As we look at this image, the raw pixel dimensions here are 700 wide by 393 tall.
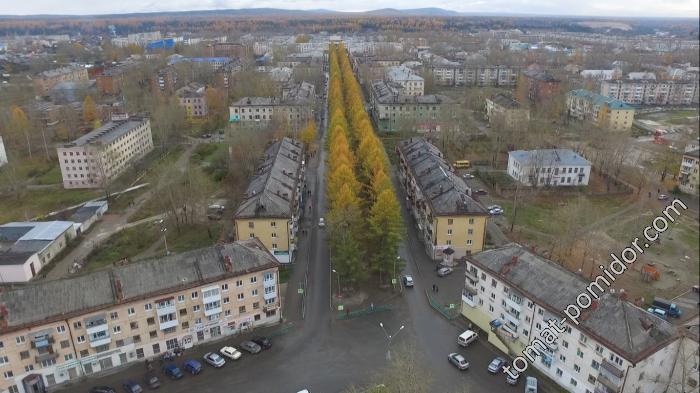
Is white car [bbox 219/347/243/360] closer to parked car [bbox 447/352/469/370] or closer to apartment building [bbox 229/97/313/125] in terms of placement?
parked car [bbox 447/352/469/370]

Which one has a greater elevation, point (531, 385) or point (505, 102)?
point (505, 102)

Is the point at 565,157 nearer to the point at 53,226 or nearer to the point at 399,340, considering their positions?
the point at 399,340

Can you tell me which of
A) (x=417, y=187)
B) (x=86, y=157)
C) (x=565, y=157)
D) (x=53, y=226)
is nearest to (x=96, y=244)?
(x=53, y=226)

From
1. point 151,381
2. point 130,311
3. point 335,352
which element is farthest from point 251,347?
point 130,311

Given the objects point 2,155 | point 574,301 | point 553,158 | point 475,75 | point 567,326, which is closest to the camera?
point 567,326

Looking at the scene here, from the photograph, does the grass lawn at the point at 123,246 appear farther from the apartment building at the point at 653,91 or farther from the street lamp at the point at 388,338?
the apartment building at the point at 653,91

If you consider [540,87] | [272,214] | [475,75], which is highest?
[540,87]

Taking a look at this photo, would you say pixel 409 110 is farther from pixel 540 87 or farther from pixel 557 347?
pixel 557 347
